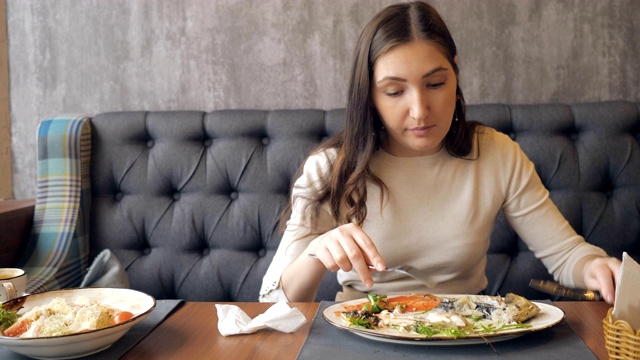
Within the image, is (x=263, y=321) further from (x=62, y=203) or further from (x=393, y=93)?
(x=62, y=203)

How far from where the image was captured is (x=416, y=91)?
1.39 m

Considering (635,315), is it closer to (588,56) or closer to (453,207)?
(453,207)

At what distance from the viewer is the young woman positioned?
55.7 inches

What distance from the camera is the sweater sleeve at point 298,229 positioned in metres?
1.41

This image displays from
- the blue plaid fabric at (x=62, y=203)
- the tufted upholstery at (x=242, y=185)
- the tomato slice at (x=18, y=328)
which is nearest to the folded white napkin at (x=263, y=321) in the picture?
the tomato slice at (x=18, y=328)

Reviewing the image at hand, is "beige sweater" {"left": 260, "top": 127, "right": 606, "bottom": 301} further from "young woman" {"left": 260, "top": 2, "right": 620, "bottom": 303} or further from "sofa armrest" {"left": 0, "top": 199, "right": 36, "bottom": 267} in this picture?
"sofa armrest" {"left": 0, "top": 199, "right": 36, "bottom": 267}

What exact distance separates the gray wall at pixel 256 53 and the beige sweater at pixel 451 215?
2.24ft

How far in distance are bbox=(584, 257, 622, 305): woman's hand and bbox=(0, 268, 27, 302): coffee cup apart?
993 mm

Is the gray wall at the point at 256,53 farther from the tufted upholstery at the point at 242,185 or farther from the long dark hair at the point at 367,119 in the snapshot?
the long dark hair at the point at 367,119

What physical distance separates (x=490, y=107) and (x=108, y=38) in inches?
50.8

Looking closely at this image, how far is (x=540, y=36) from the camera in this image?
7.09 ft

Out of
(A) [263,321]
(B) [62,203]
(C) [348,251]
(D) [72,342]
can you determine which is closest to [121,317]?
(D) [72,342]

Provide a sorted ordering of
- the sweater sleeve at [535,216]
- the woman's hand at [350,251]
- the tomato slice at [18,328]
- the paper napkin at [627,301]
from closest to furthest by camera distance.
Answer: the paper napkin at [627,301] → the tomato slice at [18,328] → the woman's hand at [350,251] → the sweater sleeve at [535,216]

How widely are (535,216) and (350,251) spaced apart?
0.64 meters
